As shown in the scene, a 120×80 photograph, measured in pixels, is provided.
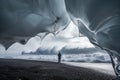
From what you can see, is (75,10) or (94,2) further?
(75,10)

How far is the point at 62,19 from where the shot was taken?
14469 mm

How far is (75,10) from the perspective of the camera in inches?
428

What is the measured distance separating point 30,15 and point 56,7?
6.04ft

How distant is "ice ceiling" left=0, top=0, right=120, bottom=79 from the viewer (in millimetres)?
9719

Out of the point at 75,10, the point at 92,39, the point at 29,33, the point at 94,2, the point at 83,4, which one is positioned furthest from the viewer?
the point at 29,33

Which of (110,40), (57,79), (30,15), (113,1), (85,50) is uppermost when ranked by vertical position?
(85,50)

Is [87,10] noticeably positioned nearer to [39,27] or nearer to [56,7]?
[56,7]

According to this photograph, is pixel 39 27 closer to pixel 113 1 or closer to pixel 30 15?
pixel 30 15

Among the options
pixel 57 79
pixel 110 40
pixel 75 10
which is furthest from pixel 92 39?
pixel 57 79

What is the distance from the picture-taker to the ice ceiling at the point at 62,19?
31.9ft

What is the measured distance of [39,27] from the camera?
15.1 metres

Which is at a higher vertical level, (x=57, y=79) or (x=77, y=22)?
(x=77, y=22)

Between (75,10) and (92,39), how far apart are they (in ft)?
8.45

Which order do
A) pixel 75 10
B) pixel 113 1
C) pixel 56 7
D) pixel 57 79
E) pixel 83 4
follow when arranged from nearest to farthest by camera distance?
pixel 113 1, pixel 83 4, pixel 75 10, pixel 56 7, pixel 57 79
